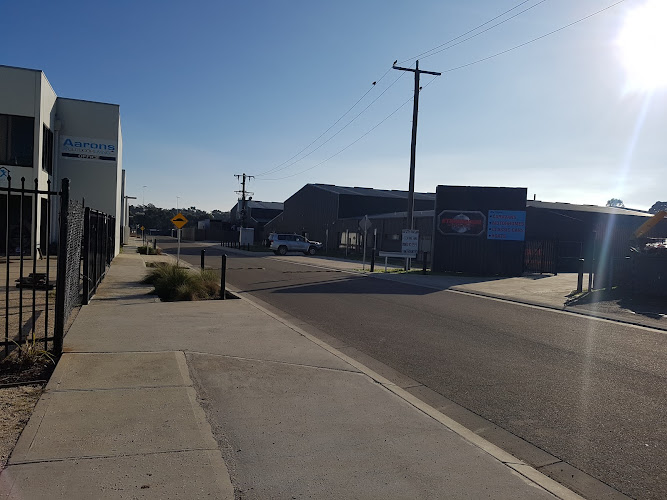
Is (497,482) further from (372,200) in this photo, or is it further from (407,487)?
(372,200)

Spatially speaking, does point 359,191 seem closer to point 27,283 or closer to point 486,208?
point 486,208

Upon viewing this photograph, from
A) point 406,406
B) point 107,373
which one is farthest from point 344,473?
point 107,373

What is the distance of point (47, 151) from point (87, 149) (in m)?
2.79

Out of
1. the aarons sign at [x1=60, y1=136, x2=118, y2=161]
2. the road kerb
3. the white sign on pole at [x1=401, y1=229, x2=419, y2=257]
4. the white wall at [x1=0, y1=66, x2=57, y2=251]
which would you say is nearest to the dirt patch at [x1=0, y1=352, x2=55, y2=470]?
the road kerb

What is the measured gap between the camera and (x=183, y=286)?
13461 millimetres

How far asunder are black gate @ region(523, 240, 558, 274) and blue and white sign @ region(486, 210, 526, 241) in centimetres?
309

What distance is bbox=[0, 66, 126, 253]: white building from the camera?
23.7 meters

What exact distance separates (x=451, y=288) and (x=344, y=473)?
1519 centimetres

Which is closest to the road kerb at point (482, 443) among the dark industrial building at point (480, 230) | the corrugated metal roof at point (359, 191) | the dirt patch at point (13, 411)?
the dirt patch at point (13, 411)

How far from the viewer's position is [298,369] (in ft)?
22.5

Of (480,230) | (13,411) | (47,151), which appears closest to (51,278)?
(13,411)

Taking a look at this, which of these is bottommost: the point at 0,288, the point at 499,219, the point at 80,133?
the point at 0,288

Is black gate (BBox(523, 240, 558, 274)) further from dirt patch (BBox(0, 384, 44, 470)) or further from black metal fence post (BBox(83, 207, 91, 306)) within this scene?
dirt patch (BBox(0, 384, 44, 470))

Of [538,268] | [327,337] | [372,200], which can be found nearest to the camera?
[327,337]
